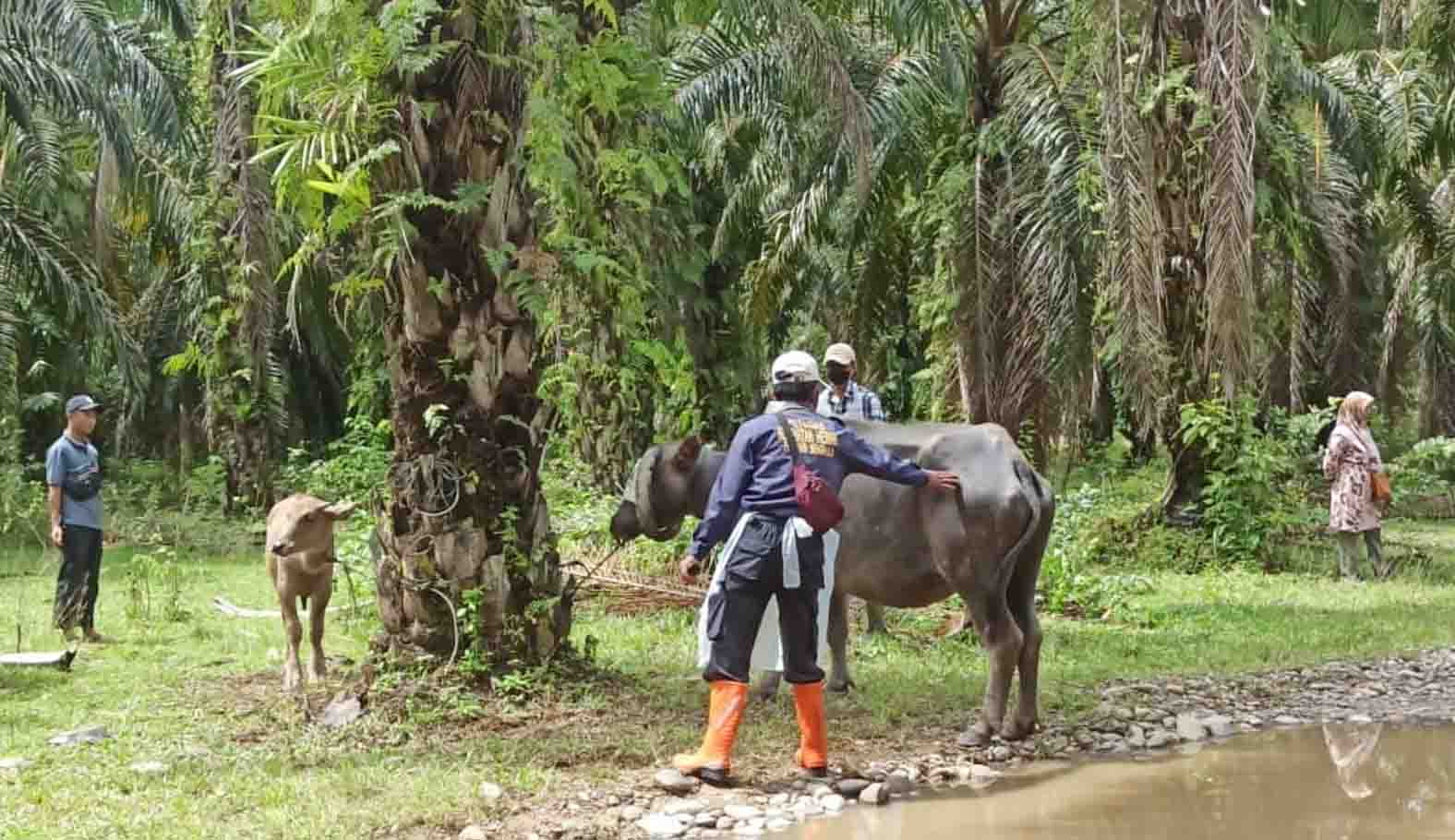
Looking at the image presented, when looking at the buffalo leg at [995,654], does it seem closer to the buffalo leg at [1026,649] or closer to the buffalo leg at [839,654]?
the buffalo leg at [1026,649]

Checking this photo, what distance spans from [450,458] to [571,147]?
170 centimetres

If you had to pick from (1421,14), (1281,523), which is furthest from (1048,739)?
(1421,14)

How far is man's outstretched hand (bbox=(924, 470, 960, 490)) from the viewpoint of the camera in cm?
765

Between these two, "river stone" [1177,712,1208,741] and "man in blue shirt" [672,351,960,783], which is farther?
"river stone" [1177,712,1208,741]

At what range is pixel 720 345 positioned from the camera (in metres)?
17.0

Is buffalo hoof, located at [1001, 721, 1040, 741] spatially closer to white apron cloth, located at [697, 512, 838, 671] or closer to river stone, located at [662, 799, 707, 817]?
white apron cloth, located at [697, 512, 838, 671]

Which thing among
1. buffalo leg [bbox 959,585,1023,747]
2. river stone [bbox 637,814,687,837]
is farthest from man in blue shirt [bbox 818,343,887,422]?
river stone [bbox 637,814,687,837]

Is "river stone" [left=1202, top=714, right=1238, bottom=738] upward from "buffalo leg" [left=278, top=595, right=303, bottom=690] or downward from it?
downward

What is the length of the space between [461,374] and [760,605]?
2175mm

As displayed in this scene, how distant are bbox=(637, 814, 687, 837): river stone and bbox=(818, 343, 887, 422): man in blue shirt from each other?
11.0ft

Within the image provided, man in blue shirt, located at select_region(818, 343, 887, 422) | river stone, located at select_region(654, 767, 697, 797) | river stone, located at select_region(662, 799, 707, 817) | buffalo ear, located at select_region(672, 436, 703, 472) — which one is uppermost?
man in blue shirt, located at select_region(818, 343, 887, 422)

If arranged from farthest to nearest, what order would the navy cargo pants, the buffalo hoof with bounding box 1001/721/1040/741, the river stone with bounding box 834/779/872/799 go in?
the buffalo hoof with bounding box 1001/721/1040/741 → the navy cargo pants → the river stone with bounding box 834/779/872/799

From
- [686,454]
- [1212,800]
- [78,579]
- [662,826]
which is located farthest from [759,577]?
[78,579]

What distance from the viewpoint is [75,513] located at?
36.6ft
